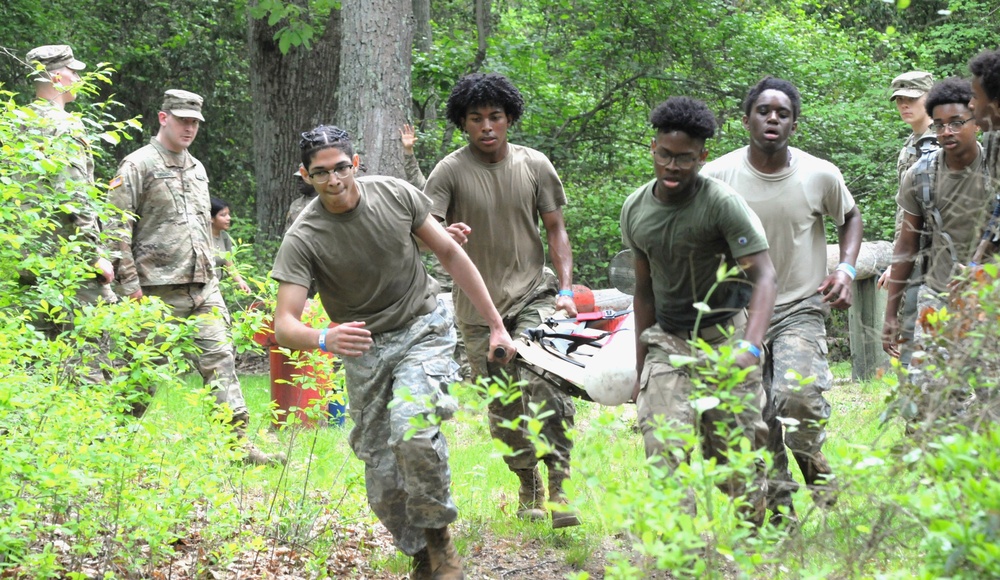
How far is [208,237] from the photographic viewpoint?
7875mm

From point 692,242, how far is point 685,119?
0.53 m

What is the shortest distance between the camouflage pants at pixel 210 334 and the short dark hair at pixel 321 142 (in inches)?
108

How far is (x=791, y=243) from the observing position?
17.8 ft

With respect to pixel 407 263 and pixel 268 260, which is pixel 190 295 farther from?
pixel 268 260

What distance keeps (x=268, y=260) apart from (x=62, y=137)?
8.38 metres

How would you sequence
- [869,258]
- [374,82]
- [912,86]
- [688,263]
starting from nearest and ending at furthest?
[688,263] < [912,86] < [374,82] < [869,258]

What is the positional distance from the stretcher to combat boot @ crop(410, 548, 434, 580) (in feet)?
3.54

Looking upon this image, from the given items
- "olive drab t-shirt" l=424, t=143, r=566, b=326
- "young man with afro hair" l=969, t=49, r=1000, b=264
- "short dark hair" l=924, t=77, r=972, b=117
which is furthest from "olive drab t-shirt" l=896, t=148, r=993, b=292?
"olive drab t-shirt" l=424, t=143, r=566, b=326

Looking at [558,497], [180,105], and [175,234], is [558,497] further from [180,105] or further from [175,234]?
[180,105]

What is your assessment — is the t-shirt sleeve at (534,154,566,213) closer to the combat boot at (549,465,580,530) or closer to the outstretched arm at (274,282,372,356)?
the combat boot at (549,465,580,530)

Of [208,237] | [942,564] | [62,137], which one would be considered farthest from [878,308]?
[942,564]

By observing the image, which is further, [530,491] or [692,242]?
[530,491]

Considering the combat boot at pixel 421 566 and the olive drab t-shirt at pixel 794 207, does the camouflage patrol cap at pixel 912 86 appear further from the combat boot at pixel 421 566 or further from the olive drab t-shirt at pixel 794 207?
the combat boot at pixel 421 566

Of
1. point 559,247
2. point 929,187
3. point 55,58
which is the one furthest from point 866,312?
point 55,58
